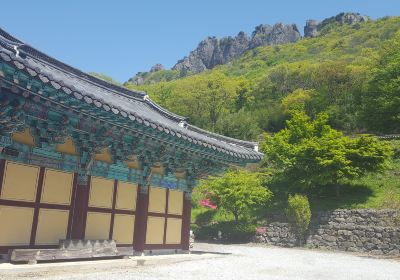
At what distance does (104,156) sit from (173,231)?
4.45m

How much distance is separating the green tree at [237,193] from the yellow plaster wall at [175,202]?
39.4 feet

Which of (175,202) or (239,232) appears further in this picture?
(239,232)

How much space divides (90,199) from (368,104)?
38380 mm

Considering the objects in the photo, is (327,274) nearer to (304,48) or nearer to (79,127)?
(79,127)

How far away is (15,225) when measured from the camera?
8.65 meters

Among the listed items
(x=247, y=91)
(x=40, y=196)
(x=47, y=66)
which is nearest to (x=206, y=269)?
(x=40, y=196)

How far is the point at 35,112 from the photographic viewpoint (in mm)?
8219

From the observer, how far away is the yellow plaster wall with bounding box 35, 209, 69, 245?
9156 mm

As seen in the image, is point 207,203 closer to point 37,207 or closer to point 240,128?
point 240,128

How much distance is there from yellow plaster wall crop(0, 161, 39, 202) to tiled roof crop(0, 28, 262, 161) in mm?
2257

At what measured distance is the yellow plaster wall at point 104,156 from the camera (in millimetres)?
10750

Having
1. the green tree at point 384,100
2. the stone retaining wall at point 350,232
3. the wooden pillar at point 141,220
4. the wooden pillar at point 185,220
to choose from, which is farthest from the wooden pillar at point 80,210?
the green tree at point 384,100

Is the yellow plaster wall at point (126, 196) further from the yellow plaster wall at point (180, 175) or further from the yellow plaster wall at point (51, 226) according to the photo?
the yellow plaster wall at point (180, 175)

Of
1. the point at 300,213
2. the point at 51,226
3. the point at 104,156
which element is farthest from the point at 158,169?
the point at 300,213
